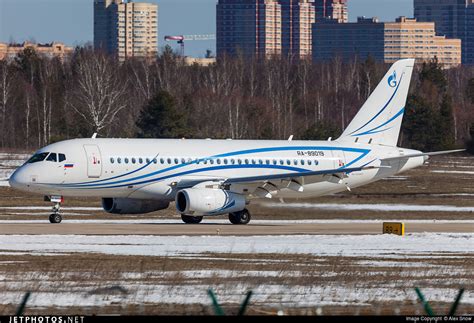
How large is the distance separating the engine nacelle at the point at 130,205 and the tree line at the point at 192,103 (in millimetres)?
49070

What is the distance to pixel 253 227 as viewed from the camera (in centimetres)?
5028

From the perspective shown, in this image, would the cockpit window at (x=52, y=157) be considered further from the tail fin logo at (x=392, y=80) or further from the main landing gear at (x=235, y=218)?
the tail fin logo at (x=392, y=80)

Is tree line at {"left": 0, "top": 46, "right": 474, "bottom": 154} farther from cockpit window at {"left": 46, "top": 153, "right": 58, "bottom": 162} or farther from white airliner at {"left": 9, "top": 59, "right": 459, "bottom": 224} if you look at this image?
cockpit window at {"left": 46, "top": 153, "right": 58, "bottom": 162}

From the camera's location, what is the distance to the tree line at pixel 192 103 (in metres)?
116

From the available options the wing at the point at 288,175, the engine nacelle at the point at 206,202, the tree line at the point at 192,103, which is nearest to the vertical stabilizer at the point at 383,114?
the wing at the point at 288,175

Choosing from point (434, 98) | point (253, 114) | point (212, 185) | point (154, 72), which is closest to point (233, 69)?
point (154, 72)

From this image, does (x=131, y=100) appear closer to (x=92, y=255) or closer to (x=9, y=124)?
(x=9, y=124)

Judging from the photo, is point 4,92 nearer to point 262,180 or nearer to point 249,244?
point 262,180

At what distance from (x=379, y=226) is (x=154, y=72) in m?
108

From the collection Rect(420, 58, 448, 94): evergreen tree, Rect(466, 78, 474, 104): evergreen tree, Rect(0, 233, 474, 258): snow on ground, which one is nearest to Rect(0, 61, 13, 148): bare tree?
Rect(420, 58, 448, 94): evergreen tree

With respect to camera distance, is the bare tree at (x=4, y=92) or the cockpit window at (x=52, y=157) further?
the bare tree at (x=4, y=92)

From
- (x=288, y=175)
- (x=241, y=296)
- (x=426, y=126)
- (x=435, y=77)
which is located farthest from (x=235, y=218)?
(x=435, y=77)

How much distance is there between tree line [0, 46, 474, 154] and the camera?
11575 centimetres

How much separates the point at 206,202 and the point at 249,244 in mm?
8741
